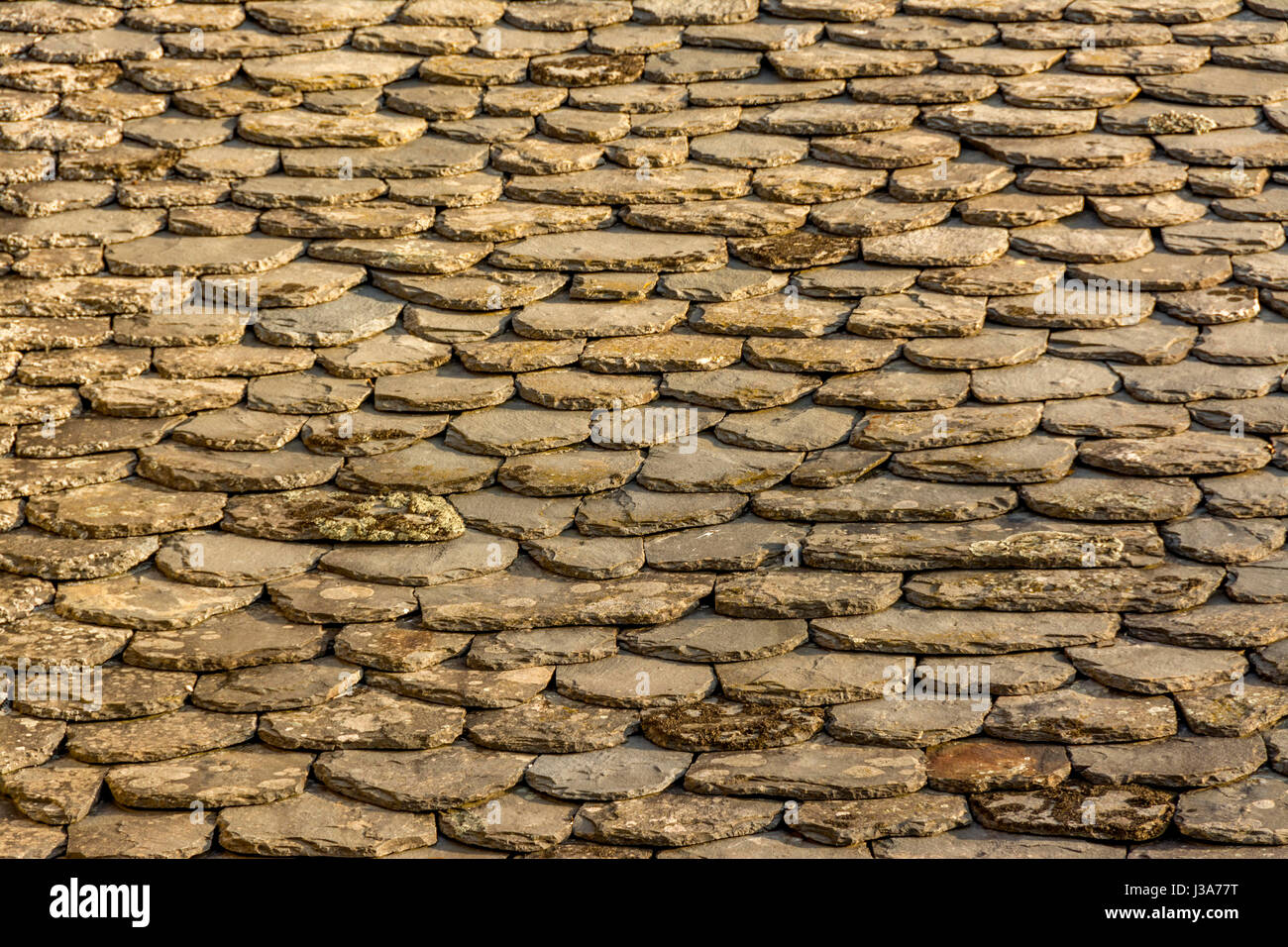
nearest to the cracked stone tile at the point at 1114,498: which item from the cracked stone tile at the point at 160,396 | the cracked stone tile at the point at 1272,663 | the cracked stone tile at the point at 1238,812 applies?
the cracked stone tile at the point at 1272,663

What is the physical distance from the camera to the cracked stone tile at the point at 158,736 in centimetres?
298

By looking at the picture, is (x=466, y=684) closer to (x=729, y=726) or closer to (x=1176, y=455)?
(x=729, y=726)

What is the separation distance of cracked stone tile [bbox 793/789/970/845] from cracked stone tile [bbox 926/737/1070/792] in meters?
0.04

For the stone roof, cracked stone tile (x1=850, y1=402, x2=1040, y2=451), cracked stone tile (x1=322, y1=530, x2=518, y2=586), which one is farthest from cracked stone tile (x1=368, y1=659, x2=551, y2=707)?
cracked stone tile (x1=850, y1=402, x2=1040, y2=451)

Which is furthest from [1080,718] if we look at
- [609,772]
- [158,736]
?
[158,736]

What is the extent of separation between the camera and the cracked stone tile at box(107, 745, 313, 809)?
292 centimetres

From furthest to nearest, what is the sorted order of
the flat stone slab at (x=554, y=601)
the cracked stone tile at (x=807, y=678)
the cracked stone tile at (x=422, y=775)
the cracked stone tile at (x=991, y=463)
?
1. the cracked stone tile at (x=991, y=463)
2. the flat stone slab at (x=554, y=601)
3. the cracked stone tile at (x=807, y=678)
4. the cracked stone tile at (x=422, y=775)

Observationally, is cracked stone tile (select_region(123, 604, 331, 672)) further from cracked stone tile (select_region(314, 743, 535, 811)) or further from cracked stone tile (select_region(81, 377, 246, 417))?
cracked stone tile (select_region(81, 377, 246, 417))

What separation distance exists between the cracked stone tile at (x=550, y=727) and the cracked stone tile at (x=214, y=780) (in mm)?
400

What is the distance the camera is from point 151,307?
3582mm

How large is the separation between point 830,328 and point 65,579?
79.1 inches

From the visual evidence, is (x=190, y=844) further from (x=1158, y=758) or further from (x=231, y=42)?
(x=231, y=42)

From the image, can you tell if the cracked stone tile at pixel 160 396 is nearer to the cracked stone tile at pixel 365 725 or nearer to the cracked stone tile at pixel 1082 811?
the cracked stone tile at pixel 365 725

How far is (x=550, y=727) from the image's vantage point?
2.99 meters
